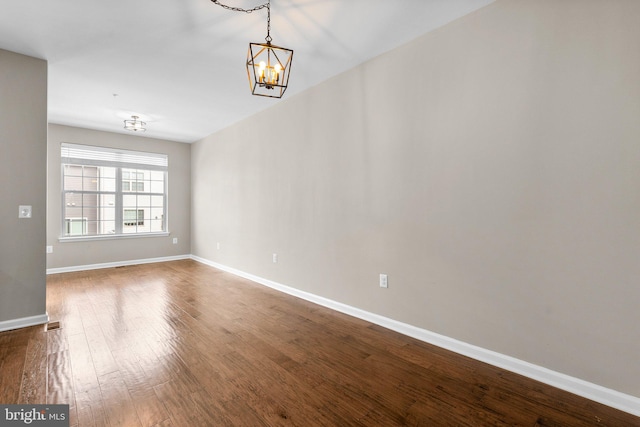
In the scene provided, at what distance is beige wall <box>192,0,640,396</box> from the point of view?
1.72 meters

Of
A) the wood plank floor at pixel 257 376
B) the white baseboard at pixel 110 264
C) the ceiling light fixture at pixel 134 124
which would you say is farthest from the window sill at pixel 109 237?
the wood plank floor at pixel 257 376

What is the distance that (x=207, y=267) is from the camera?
5.66m

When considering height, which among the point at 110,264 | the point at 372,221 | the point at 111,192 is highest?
the point at 111,192

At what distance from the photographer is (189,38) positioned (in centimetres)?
259

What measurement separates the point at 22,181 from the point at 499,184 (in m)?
4.36

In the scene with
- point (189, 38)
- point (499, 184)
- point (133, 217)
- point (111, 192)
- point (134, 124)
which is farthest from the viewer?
point (133, 217)

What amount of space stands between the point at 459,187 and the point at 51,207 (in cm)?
647

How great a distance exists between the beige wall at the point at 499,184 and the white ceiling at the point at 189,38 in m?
0.30

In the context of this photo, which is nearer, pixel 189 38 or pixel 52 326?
pixel 189 38

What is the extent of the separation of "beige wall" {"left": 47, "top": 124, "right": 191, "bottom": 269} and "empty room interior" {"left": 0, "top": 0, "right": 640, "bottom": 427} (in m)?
1.25

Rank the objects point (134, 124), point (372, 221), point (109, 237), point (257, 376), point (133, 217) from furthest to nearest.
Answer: point (133, 217) → point (109, 237) → point (134, 124) → point (372, 221) → point (257, 376)

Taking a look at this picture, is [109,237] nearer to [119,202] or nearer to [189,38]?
[119,202]

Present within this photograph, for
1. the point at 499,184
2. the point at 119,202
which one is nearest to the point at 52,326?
the point at 119,202

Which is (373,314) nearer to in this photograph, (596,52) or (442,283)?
(442,283)
